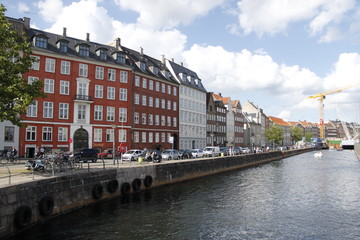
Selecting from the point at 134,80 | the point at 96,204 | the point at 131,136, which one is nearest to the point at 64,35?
the point at 134,80

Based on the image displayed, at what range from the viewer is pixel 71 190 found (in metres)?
19.6

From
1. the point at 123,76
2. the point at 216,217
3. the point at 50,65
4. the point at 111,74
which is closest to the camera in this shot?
the point at 216,217

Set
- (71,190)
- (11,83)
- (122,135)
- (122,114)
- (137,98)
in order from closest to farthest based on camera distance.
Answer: (71,190)
(11,83)
(122,135)
(122,114)
(137,98)

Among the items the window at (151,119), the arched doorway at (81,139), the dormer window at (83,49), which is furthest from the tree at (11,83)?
the window at (151,119)

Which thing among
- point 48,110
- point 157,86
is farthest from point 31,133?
point 157,86

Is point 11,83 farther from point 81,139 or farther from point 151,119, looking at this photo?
point 151,119

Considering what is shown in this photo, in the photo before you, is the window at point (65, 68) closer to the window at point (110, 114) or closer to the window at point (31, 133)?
the window at point (110, 114)

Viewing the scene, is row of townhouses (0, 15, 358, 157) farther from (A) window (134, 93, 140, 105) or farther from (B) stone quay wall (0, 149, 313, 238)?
(B) stone quay wall (0, 149, 313, 238)

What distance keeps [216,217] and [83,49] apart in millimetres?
38733

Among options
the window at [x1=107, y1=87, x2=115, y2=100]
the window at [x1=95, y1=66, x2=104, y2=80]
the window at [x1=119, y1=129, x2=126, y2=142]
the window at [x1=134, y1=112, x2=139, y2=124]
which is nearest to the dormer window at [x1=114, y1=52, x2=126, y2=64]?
the window at [x1=95, y1=66, x2=104, y2=80]

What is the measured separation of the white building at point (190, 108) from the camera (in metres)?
70.0

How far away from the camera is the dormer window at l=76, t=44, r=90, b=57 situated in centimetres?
4853

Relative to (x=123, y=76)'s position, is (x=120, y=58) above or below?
above

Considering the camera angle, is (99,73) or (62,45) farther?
(99,73)
